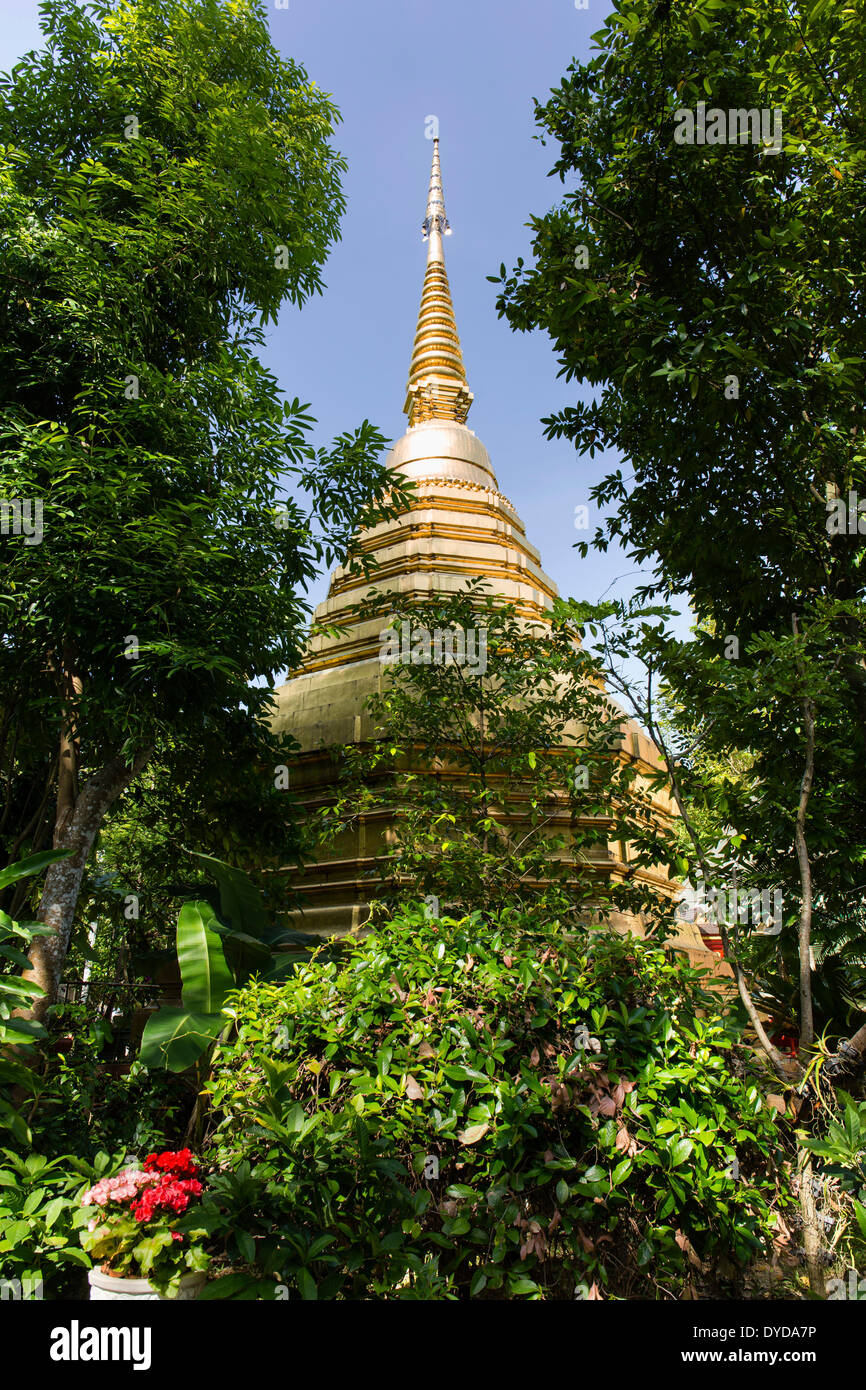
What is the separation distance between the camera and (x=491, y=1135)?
8.27 feet

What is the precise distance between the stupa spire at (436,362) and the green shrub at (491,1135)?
12131mm

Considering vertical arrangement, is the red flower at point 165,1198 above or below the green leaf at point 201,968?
below

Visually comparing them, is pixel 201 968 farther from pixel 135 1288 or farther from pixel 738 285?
pixel 738 285

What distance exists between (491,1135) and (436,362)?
1417cm

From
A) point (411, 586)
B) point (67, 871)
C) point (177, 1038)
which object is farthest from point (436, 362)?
point (177, 1038)

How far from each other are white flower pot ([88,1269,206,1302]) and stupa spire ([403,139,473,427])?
42.5 feet

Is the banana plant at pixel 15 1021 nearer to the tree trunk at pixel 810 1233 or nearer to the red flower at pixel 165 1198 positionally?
the red flower at pixel 165 1198

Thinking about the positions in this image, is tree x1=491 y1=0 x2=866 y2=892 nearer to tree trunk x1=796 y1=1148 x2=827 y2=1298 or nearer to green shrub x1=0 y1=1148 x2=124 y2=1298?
tree trunk x1=796 y1=1148 x2=827 y2=1298

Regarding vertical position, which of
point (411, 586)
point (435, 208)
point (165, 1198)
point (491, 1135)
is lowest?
point (165, 1198)

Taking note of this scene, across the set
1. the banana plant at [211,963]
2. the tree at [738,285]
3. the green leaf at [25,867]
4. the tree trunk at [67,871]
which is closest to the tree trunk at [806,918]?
the tree at [738,285]

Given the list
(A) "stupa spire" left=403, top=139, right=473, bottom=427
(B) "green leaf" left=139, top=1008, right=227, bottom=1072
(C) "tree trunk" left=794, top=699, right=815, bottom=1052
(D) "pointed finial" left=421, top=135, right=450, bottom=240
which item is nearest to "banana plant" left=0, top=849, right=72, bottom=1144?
(B) "green leaf" left=139, top=1008, right=227, bottom=1072

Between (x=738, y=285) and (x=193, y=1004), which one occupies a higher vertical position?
(x=738, y=285)

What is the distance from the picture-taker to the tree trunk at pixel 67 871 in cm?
434

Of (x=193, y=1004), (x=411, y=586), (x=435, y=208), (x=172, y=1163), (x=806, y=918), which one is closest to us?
(x=172, y=1163)
